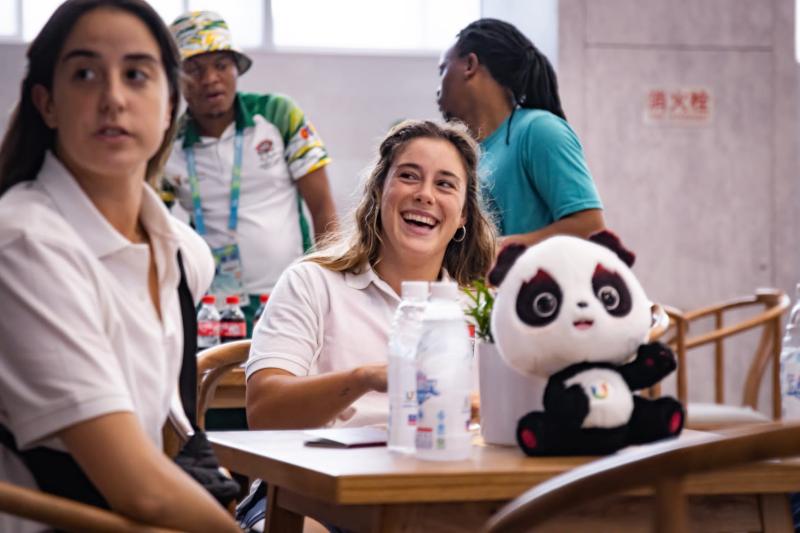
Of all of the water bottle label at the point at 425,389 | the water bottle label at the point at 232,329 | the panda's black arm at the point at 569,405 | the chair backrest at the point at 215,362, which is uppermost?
the water bottle label at the point at 425,389

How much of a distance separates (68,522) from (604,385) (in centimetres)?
67

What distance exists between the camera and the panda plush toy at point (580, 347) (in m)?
1.51

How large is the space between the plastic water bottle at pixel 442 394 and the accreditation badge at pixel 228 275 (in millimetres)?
2466

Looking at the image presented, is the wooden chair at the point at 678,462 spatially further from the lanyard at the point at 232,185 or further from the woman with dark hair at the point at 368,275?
the lanyard at the point at 232,185

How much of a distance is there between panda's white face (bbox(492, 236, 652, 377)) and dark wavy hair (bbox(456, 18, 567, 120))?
1.69 metres

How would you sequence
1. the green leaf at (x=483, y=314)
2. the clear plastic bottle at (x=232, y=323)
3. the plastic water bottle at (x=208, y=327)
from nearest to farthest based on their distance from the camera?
the green leaf at (x=483, y=314) → the plastic water bottle at (x=208, y=327) → the clear plastic bottle at (x=232, y=323)

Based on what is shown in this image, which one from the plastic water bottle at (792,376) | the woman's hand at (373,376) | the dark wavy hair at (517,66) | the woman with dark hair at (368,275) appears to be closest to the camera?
the woman's hand at (373,376)

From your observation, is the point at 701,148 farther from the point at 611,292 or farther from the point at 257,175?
the point at 611,292

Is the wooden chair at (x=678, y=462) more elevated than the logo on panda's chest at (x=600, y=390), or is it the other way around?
the wooden chair at (x=678, y=462)

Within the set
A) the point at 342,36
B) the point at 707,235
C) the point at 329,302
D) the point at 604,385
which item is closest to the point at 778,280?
the point at 707,235

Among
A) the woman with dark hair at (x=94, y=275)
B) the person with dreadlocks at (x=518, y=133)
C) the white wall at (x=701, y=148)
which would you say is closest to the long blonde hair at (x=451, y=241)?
the person with dreadlocks at (x=518, y=133)

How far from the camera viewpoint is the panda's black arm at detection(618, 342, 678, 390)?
1.55 m

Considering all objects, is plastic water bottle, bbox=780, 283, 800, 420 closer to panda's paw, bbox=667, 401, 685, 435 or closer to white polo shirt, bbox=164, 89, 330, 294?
panda's paw, bbox=667, 401, 685, 435

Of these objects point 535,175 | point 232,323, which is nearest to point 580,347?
point 535,175
